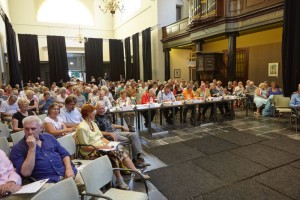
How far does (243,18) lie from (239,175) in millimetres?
6129

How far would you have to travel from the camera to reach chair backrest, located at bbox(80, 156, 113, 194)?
5.65ft

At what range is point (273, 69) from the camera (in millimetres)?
9273

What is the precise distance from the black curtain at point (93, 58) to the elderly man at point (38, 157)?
44.4 ft

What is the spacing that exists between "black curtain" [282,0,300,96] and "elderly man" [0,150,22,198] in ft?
22.6

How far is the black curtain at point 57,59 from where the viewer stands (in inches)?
547

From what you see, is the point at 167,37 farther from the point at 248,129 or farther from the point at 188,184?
the point at 188,184

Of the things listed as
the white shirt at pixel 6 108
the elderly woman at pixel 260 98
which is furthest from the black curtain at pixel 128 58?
the white shirt at pixel 6 108

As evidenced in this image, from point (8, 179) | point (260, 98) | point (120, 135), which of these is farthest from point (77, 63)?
point (8, 179)

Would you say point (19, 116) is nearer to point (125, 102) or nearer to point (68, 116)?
point (68, 116)

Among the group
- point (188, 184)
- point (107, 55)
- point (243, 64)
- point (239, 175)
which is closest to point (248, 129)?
point (239, 175)

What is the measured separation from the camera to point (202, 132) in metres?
5.17

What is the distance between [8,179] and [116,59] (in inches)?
567

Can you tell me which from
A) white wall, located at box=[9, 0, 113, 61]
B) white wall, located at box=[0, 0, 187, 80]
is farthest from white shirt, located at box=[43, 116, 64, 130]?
white wall, located at box=[9, 0, 113, 61]

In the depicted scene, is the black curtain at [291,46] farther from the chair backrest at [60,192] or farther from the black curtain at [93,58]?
the black curtain at [93,58]
